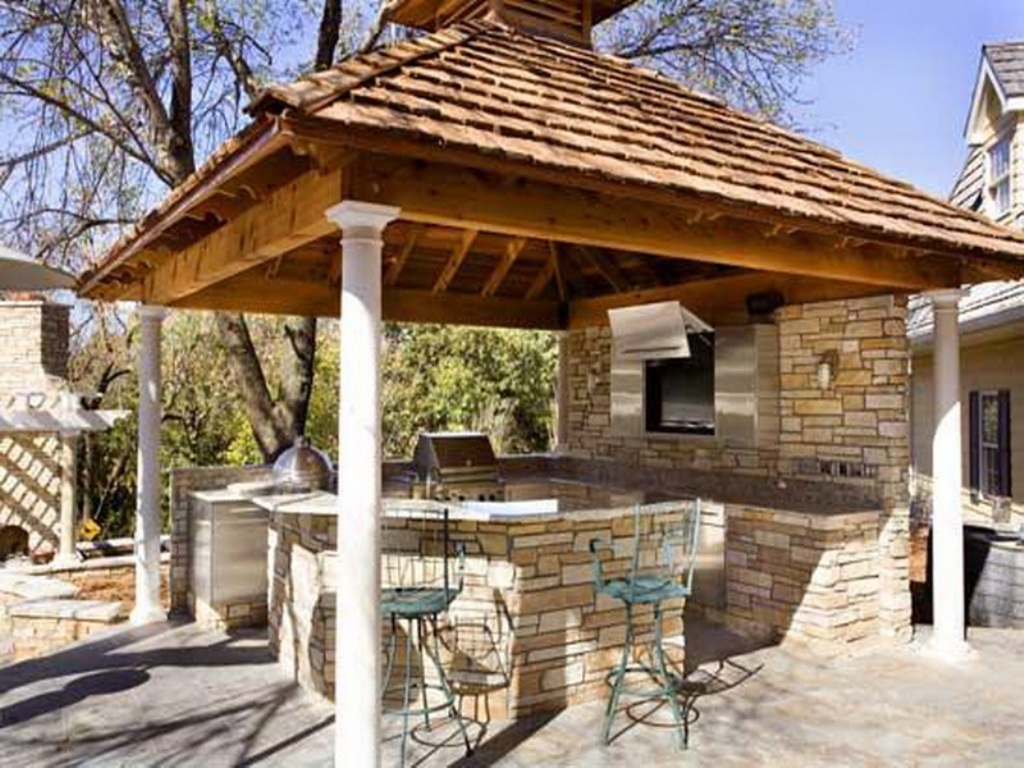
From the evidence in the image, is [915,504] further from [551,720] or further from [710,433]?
[551,720]

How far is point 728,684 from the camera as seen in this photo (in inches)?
224

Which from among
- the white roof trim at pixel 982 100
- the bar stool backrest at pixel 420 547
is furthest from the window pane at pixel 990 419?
the bar stool backrest at pixel 420 547

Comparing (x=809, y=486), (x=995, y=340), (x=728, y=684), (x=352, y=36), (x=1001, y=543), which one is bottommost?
(x=728, y=684)

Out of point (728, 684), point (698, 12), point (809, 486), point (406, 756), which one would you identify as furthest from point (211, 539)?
point (698, 12)

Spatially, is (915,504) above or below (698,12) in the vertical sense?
below

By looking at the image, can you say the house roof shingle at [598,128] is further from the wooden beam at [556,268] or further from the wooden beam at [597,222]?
the wooden beam at [556,268]

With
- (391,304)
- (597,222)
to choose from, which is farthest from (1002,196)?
(597,222)

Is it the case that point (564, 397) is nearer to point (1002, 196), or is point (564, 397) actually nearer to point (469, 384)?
point (469, 384)

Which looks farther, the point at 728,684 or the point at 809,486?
the point at 809,486

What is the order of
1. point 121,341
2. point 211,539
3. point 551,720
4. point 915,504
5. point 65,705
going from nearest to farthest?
point 551,720
point 65,705
point 211,539
point 915,504
point 121,341

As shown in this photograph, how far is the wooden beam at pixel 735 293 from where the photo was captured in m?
6.70

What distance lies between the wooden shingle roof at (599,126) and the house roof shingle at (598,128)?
0.01 meters

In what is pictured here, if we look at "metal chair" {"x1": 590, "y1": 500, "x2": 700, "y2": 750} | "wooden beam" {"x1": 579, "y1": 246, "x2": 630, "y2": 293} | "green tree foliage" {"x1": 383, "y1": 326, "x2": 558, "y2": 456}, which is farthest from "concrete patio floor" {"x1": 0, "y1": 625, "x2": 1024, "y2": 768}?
"green tree foliage" {"x1": 383, "y1": 326, "x2": 558, "y2": 456}

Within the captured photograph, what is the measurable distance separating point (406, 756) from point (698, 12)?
10.7 m
